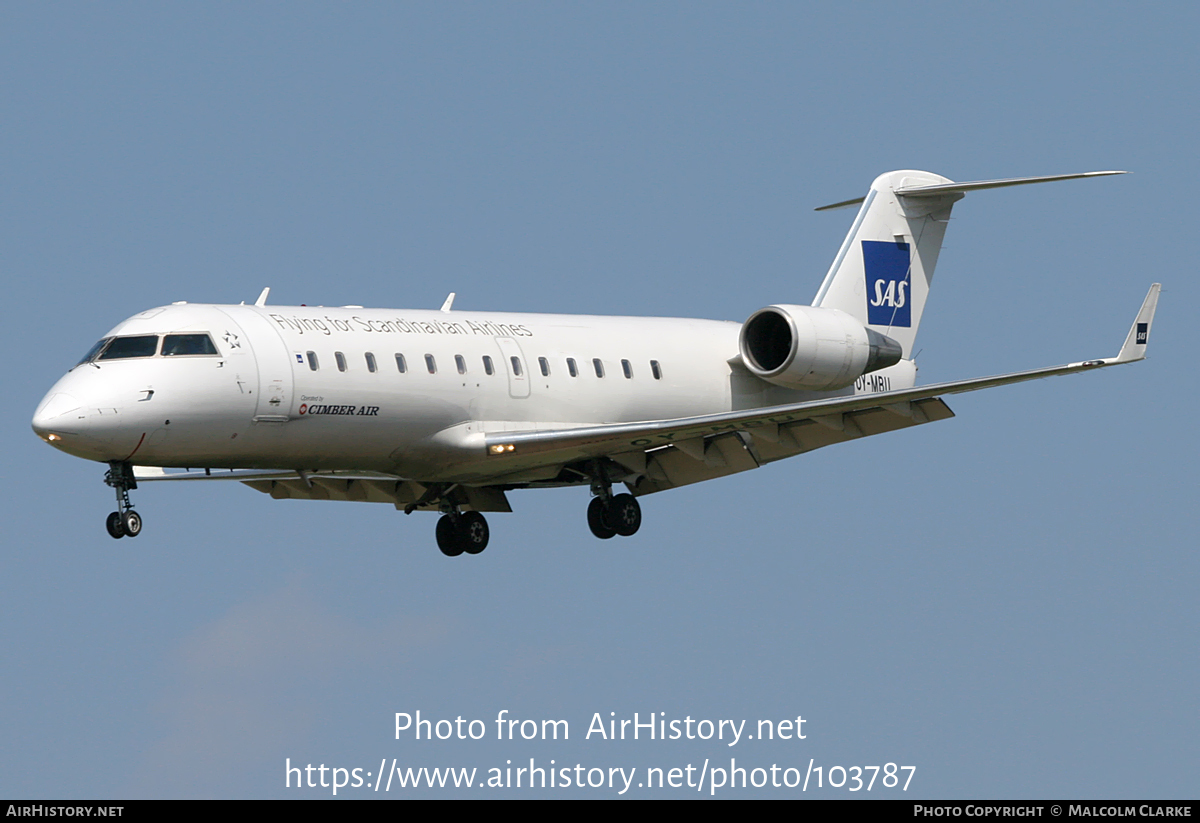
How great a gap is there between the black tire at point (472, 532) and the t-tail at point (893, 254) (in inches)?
286

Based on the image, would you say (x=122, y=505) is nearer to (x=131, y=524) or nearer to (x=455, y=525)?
(x=131, y=524)

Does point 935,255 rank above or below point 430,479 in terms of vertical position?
above

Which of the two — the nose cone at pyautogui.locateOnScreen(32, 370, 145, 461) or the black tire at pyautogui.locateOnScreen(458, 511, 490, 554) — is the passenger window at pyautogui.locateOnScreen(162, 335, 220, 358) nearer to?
the nose cone at pyautogui.locateOnScreen(32, 370, 145, 461)

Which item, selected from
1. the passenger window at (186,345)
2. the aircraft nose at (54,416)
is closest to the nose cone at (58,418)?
the aircraft nose at (54,416)

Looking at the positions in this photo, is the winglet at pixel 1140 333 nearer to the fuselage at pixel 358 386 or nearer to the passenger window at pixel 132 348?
the fuselage at pixel 358 386

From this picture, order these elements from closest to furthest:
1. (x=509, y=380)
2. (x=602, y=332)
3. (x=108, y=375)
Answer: (x=108, y=375) < (x=509, y=380) < (x=602, y=332)

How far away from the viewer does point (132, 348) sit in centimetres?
2703

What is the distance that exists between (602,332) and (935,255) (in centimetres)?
739

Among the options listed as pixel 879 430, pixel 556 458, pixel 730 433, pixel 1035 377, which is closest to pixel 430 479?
pixel 556 458

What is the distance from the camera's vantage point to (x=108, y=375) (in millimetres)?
26609

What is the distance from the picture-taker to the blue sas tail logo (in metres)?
35.2

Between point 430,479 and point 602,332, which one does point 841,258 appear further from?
point 430,479

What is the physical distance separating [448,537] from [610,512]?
3.15 m

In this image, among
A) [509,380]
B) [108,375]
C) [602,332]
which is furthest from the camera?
[602,332]
